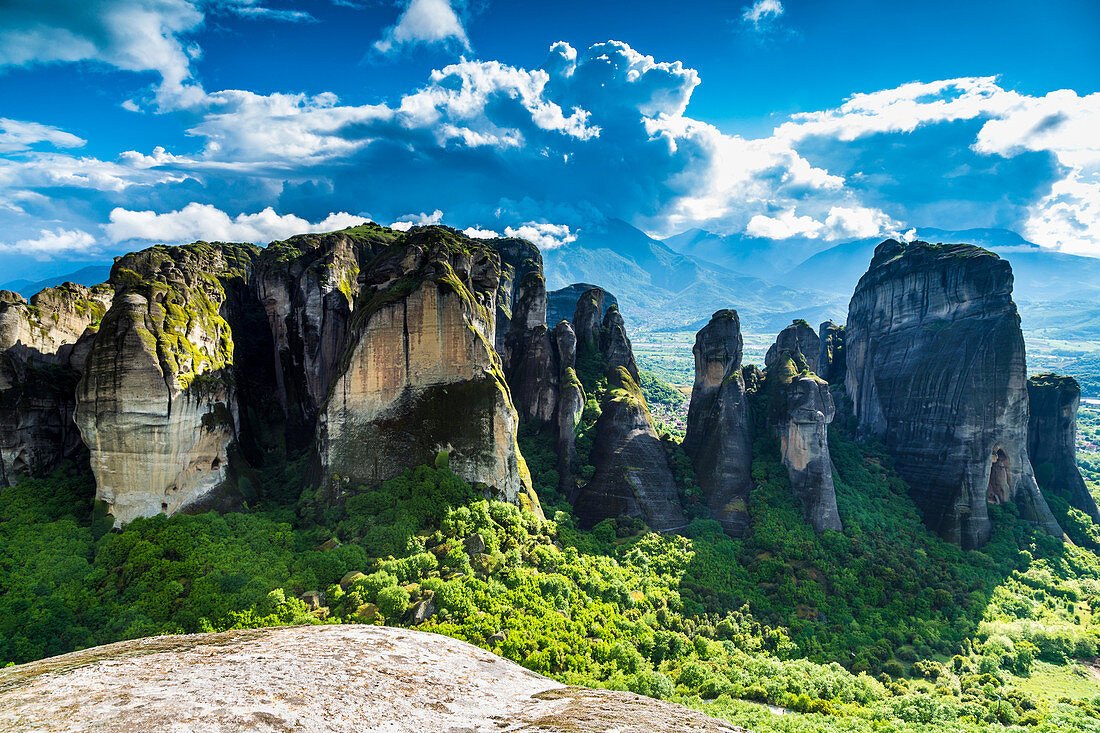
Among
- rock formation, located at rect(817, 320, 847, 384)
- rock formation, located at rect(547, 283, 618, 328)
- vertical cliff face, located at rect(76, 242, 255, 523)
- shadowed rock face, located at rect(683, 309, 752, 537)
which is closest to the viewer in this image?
vertical cliff face, located at rect(76, 242, 255, 523)

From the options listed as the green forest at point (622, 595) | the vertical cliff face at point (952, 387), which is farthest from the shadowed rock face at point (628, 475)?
the vertical cliff face at point (952, 387)

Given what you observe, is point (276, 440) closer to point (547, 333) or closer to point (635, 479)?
point (547, 333)

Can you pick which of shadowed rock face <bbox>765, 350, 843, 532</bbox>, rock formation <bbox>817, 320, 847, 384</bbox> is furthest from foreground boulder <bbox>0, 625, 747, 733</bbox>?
rock formation <bbox>817, 320, 847, 384</bbox>

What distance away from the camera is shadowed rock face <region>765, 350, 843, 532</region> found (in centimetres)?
3297

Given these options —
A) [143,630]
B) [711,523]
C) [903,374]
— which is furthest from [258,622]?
[903,374]

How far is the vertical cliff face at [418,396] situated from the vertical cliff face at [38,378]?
45.5 feet

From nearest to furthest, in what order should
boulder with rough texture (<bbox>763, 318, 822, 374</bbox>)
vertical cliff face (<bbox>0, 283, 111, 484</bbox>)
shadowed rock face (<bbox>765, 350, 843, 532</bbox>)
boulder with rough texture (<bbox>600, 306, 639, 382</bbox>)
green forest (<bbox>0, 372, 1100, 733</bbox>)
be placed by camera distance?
green forest (<bbox>0, 372, 1100, 733</bbox>) → vertical cliff face (<bbox>0, 283, 111, 484</bbox>) → shadowed rock face (<bbox>765, 350, 843, 532</bbox>) → boulder with rough texture (<bbox>600, 306, 639, 382</bbox>) → boulder with rough texture (<bbox>763, 318, 822, 374</bbox>)

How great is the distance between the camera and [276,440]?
106 ft

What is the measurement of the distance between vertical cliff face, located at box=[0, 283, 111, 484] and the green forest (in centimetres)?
174

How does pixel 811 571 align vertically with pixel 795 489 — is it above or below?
below

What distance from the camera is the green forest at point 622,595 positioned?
17.5 metres

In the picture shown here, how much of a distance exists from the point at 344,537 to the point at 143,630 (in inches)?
288

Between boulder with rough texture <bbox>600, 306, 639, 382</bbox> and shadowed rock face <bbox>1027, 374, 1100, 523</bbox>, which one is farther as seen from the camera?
boulder with rough texture <bbox>600, 306, 639, 382</bbox>

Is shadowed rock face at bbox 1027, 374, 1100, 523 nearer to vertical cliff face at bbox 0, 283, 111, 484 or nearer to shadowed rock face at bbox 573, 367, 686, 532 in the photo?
shadowed rock face at bbox 573, 367, 686, 532
